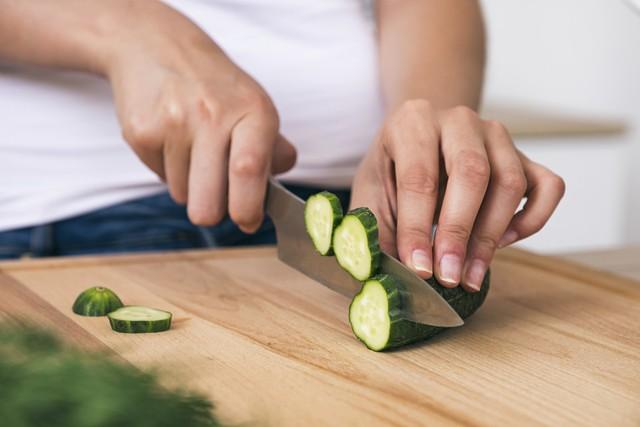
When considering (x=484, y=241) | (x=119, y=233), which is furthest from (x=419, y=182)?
(x=119, y=233)

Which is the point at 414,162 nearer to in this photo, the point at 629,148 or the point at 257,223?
the point at 257,223

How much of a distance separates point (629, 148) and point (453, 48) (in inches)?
95.6

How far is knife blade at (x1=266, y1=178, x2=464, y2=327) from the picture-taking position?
106 centimetres

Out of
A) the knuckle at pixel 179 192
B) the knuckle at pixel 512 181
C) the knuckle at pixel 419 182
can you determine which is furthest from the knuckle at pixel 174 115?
the knuckle at pixel 512 181

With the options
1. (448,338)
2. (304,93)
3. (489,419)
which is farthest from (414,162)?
(304,93)

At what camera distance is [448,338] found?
1.14m

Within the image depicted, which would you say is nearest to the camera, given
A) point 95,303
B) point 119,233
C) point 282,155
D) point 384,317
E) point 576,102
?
point 384,317

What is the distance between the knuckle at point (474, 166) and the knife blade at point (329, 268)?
0.47 feet

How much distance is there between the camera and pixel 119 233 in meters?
1.62

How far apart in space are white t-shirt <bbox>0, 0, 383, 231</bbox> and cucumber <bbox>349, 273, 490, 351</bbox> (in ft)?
1.97

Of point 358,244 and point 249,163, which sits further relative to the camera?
point 249,163

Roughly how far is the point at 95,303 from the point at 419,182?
0.43m

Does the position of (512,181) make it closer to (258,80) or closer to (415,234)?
(415,234)

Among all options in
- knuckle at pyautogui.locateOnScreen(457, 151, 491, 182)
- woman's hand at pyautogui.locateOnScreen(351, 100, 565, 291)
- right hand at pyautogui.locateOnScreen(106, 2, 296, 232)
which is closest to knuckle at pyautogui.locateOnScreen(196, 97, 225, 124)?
right hand at pyautogui.locateOnScreen(106, 2, 296, 232)
